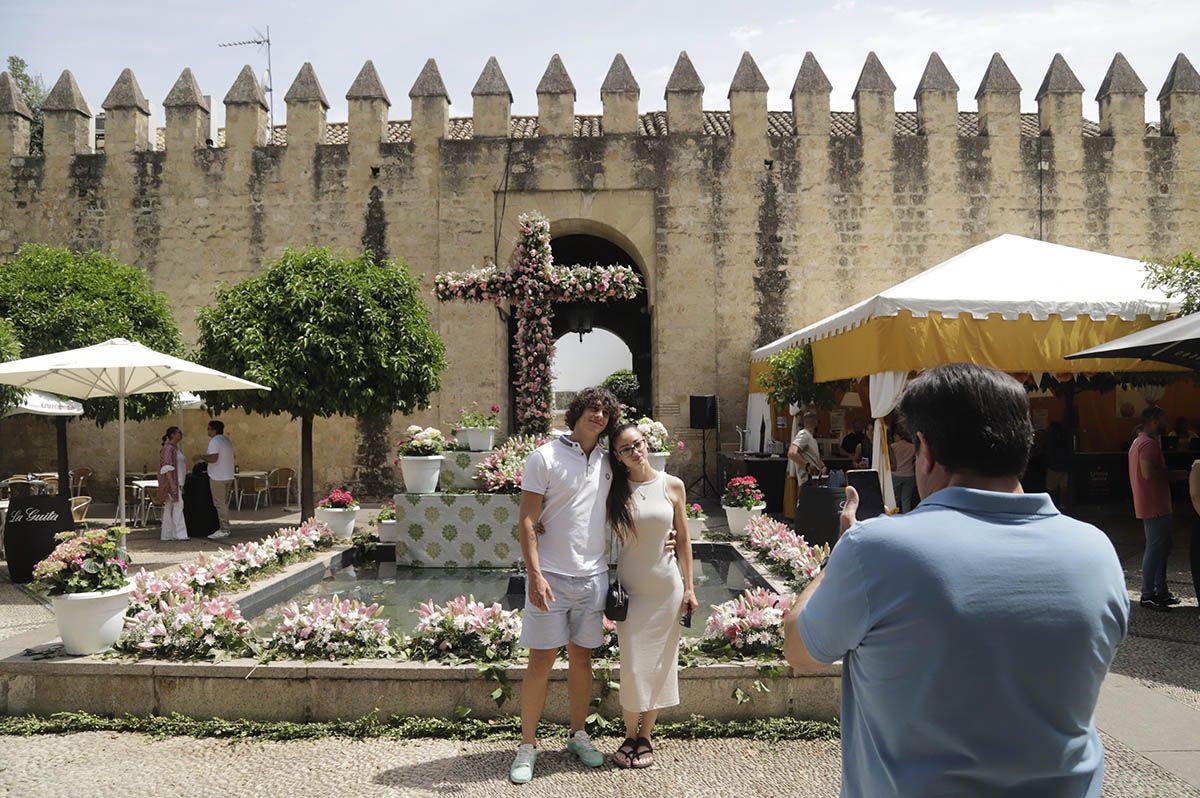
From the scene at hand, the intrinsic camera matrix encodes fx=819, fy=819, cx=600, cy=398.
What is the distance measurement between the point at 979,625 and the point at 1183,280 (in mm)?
8833

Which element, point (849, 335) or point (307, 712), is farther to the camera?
point (849, 335)

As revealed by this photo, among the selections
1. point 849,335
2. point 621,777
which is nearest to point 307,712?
point 621,777

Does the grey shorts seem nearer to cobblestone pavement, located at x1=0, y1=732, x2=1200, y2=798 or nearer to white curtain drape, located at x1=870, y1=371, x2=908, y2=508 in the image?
cobblestone pavement, located at x1=0, y1=732, x2=1200, y2=798

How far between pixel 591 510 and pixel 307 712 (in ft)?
6.24

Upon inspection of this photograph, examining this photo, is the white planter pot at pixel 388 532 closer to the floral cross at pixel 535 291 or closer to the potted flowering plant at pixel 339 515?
the potted flowering plant at pixel 339 515

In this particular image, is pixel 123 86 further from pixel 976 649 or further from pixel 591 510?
pixel 976 649

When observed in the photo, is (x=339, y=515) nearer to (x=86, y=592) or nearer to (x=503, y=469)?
(x=503, y=469)

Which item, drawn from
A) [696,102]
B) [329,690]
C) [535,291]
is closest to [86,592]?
[329,690]

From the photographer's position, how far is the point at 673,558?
143 inches

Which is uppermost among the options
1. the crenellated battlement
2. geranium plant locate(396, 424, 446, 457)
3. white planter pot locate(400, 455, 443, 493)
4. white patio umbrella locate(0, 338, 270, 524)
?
the crenellated battlement

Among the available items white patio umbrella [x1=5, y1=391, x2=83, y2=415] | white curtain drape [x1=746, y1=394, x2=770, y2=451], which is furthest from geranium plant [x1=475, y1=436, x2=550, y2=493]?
white patio umbrella [x1=5, y1=391, x2=83, y2=415]

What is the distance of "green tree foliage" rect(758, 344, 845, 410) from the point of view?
10.7m

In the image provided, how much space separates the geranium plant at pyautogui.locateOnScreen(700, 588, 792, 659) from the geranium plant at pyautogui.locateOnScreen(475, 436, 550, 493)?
148 inches

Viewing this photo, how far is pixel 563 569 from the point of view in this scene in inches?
140
